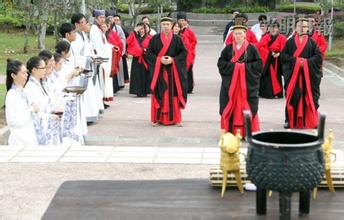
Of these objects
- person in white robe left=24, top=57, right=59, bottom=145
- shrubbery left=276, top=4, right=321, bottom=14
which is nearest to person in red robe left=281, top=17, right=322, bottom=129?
person in white robe left=24, top=57, right=59, bottom=145

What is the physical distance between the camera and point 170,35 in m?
9.91

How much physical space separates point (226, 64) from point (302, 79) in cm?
176

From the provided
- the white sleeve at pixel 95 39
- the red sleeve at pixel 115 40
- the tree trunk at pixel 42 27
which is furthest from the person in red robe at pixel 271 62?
the tree trunk at pixel 42 27

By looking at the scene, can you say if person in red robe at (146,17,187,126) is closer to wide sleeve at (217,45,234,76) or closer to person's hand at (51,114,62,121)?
wide sleeve at (217,45,234,76)

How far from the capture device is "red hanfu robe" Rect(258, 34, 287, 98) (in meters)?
13.1

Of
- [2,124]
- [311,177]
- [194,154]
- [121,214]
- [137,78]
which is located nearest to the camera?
[311,177]

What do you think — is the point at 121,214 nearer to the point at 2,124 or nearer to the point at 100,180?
the point at 100,180

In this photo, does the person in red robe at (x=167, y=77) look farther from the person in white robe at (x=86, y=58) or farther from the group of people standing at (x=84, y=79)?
the person in white robe at (x=86, y=58)

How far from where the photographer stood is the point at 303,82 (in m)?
9.58

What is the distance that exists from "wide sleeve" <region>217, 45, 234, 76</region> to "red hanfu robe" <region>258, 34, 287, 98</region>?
15.7ft

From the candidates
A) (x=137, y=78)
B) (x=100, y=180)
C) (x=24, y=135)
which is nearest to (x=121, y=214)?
(x=100, y=180)

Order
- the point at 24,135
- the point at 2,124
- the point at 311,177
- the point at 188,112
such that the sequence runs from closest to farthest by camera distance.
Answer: the point at 311,177 < the point at 24,135 < the point at 2,124 < the point at 188,112

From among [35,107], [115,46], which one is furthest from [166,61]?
[115,46]

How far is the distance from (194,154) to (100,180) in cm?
132
